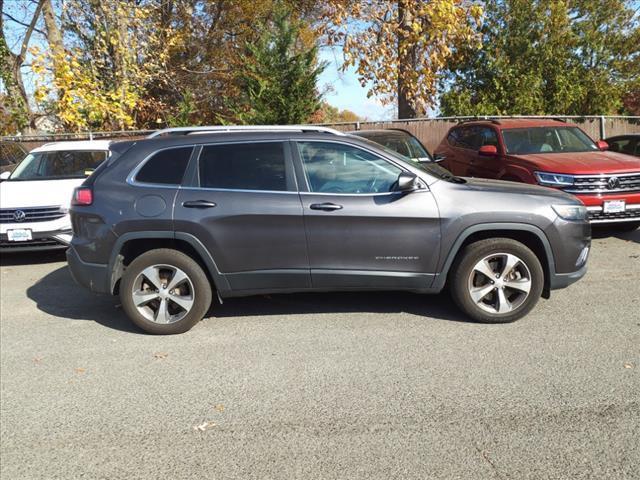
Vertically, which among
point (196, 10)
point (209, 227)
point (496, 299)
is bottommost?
point (496, 299)

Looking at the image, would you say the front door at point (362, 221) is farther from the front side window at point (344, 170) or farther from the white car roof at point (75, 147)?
the white car roof at point (75, 147)

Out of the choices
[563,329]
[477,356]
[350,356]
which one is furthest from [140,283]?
[563,329]

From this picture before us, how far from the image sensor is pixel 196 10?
914 inches

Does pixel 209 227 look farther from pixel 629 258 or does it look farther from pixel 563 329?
pixel 629 258

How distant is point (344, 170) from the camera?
4594 mm

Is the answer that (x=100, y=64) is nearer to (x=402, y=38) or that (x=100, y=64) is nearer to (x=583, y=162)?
(x=402, y=38)

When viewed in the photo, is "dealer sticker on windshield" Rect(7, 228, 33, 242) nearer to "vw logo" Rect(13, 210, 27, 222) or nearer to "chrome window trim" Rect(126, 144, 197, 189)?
"vw logo" Rect(13, 210, 27, 222)

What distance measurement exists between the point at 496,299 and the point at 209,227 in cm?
260

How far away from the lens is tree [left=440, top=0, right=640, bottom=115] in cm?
1708

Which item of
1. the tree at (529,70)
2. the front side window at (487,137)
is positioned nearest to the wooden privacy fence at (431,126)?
the tree at (529,70)

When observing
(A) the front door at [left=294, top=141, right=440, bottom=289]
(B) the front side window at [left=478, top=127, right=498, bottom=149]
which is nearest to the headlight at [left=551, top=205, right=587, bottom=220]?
(A) the front door at [left=294, top=141, right=440, bottom=289]

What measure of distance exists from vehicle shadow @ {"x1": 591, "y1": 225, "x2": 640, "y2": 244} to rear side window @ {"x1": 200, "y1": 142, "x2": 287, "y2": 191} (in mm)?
5853

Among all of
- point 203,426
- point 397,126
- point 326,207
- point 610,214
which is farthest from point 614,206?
point 397,126

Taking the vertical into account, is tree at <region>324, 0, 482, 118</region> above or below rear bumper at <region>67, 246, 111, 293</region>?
above
